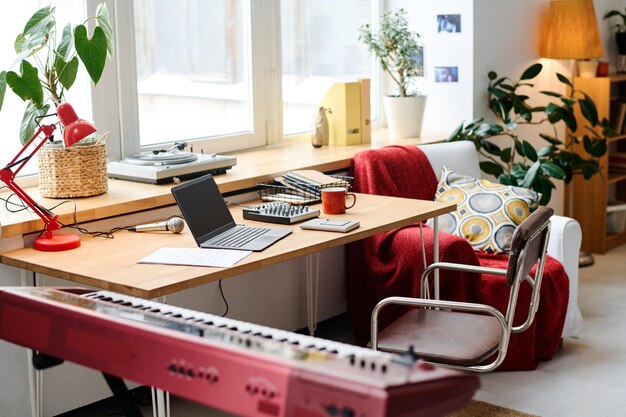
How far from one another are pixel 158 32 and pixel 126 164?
65 cm

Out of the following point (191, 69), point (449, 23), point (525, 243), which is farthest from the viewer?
point (449, 23)

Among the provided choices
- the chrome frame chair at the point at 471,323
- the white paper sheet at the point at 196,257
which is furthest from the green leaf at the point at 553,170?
the white paper sheet at the point at 196,257

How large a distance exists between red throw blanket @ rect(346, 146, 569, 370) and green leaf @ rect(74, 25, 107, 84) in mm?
1325

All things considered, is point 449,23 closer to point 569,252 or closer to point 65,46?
point 569,252

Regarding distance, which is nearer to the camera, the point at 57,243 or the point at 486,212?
the point at 57,243

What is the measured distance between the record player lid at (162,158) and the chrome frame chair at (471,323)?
0.99 m

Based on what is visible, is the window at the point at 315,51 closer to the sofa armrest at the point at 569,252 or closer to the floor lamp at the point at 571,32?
the floor lamp at the point at 571,32


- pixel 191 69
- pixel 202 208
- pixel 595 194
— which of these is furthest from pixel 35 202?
pixel 595 194

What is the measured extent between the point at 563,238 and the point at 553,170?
649 millimetres

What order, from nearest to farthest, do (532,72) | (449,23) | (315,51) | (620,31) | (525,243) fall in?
(525,243), (315,51), (449,23), (532,72), (620,31)

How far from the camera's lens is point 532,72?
480 cm

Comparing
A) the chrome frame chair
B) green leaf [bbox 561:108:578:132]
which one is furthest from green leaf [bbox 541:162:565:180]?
the chrome frame chair

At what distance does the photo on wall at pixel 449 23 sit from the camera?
15.3 feet

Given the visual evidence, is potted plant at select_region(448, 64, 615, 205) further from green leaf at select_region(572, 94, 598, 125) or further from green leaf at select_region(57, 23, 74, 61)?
green leaf at select_region(57, 23, 74, 61)
